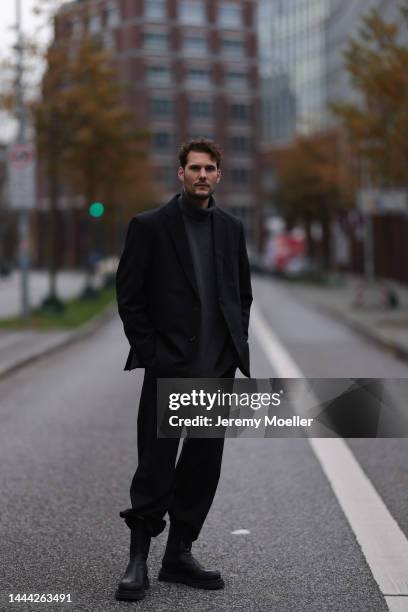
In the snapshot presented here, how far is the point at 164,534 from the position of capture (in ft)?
19.7

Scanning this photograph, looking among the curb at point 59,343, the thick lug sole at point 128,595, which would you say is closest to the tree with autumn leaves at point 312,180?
the curb at point 59,343

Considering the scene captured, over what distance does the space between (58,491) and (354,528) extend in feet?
6.61

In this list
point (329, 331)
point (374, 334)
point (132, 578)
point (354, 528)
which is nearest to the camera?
point (132, 578)

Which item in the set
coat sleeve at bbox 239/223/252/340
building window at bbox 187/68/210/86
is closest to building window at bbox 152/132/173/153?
building window at bbox 187/68/210/86

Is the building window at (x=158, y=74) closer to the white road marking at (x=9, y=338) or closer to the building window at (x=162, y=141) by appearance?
the building window at (x=162, y=141)

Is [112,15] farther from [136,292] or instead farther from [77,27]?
[136,292]

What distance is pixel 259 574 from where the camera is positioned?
511 centimetres

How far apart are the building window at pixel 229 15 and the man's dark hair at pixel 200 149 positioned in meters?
114

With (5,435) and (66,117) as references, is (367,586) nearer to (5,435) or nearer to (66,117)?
(5,435)

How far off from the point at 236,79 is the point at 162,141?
1058cm

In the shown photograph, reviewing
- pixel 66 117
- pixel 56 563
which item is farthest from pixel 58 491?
pixel 66 117

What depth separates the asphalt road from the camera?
4.78 m

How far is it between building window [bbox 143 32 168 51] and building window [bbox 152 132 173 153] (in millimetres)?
8434

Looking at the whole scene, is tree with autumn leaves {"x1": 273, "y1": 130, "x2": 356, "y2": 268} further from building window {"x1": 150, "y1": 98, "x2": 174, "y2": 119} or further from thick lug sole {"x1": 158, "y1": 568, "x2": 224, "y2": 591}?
building window {"x1": 150, "y1": 98, "x2": 174, "y2": 119}
